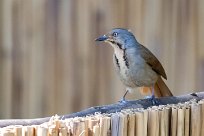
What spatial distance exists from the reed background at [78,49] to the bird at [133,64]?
1.04 m

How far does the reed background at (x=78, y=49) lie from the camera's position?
3943 millimetres

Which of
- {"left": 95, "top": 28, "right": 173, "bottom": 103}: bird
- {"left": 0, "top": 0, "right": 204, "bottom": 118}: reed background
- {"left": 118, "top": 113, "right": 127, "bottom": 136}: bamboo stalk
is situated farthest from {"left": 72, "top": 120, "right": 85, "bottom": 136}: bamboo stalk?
{"left": 0, "top": 0, "right": 204, "bottom": 118}: reed background

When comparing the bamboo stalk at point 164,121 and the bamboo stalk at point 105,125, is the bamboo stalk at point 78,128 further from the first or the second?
the bamboo stalk at point 164,121

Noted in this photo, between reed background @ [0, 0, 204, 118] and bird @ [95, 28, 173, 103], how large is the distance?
1036 millimetres

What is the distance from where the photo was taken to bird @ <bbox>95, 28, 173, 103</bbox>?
2.76 metres

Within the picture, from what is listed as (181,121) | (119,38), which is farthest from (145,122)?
(119,38)

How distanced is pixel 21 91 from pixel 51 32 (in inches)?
21.5

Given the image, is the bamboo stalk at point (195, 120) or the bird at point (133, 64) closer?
the bamboo stalk at point (195, 120)

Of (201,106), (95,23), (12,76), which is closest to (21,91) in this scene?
(12,76)

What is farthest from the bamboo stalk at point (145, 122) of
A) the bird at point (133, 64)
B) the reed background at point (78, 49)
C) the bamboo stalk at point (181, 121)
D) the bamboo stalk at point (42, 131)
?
the reed background at point (78, 49)

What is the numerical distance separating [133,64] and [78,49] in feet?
5.55

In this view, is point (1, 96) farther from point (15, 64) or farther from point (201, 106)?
point (201, 106)

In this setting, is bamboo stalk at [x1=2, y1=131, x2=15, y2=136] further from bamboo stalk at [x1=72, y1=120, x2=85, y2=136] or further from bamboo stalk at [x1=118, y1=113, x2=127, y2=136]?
bamboo stalk at [x1=118, y1=113, x2=127, y2=136]

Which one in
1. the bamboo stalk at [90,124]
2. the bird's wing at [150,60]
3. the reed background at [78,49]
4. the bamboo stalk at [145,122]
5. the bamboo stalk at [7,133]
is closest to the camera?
the bamboo stalk at [7,133]
